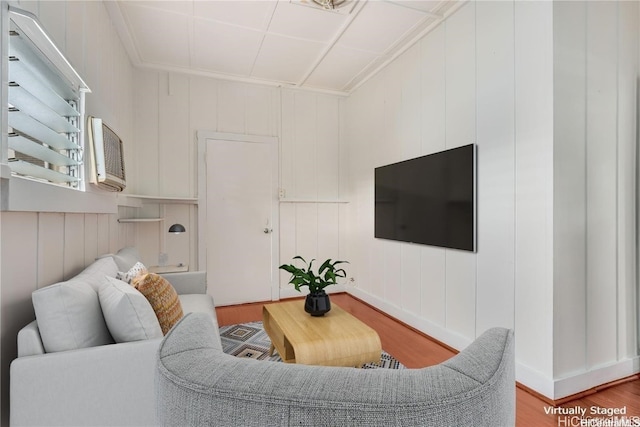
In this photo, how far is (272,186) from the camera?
414 cm

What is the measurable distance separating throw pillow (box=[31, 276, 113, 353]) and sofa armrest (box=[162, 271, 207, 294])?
1.39 m

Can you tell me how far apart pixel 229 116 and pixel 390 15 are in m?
2.25

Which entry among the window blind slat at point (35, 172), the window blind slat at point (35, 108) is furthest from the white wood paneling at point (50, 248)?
the window blind slat at point (35, 108)

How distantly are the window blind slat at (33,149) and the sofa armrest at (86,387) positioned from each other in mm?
792

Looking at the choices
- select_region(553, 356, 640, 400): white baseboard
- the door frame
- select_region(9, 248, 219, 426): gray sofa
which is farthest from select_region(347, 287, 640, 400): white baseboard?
the door frame

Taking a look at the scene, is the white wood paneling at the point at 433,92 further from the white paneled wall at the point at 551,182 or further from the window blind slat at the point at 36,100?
the window blind slat at the point at 36,100

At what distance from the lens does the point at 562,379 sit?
6.10 ft

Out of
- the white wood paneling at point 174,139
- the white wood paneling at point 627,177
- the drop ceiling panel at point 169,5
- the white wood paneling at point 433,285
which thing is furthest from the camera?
the white wood paneling at point 174,139

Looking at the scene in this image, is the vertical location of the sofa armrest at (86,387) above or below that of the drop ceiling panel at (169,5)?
below

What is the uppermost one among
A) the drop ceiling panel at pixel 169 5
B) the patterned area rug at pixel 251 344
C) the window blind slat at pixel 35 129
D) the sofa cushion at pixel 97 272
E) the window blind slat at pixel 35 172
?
the drop ceiling panel at pixel 169 5

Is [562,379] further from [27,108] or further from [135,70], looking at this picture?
[135,70]

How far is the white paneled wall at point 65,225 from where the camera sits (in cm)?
118

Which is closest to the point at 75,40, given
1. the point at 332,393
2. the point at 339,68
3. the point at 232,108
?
the point at 232,108

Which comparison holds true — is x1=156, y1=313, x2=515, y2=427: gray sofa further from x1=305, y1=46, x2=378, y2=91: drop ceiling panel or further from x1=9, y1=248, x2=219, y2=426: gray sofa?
Answer: x1=305, y1=46, x2=378, y2=91: drop ceiling panel
